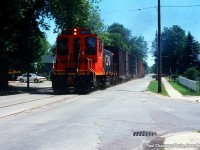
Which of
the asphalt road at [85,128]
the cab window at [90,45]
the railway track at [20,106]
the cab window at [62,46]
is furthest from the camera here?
the cab window at [62,46]

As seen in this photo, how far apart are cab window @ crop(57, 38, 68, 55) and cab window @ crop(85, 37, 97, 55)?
60.9 inches

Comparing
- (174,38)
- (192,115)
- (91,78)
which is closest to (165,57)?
(174,38)

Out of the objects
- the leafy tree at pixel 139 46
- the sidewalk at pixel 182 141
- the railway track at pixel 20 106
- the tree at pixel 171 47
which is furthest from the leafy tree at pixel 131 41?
the sidewalk at pixel 182 141

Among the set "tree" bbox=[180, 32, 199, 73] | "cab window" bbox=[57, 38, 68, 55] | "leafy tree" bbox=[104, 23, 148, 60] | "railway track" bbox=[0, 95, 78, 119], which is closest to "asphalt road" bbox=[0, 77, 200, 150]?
"railway track" bbox=[0, 95, 78, 119]

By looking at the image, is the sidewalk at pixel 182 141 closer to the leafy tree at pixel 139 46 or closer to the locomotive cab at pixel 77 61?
the locomotive cab at pixel 77 61

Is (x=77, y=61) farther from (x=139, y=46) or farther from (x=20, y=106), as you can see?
(x=139, y=46)

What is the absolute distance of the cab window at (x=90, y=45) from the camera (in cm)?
2992

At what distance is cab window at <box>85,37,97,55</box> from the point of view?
29.9m

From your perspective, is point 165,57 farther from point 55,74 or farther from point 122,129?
point 122,129

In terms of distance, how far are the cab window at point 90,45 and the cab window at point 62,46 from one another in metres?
1.55

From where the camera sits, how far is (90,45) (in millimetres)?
30000

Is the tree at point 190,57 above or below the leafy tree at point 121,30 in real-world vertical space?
below

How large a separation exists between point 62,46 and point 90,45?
2.14 m

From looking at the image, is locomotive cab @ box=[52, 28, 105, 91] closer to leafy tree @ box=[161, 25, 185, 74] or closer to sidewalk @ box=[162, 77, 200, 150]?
sidewalk @ box=[162, 77, 200, 150]
